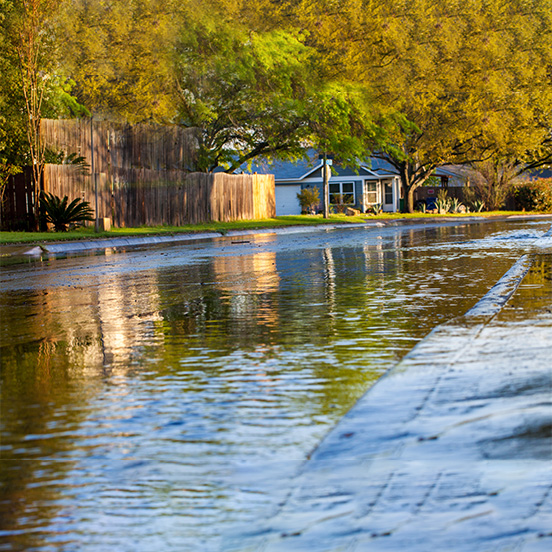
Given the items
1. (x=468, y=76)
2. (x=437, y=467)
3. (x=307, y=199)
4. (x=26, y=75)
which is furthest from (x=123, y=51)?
(x=437, y=467)

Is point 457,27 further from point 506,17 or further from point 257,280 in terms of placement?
point 257,280

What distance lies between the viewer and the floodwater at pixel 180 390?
3.56 metres

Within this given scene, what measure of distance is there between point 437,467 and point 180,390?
226 cm

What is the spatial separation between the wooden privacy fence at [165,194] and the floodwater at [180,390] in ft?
62.7

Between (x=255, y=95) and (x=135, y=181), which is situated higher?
(x=255, y=95)

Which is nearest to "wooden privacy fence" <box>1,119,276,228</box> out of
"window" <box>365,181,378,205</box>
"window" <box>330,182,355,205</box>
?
"window" <box>330,182,355,205</box>

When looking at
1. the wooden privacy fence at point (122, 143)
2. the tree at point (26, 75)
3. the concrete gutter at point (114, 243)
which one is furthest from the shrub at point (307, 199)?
the tree at point (26, 75)

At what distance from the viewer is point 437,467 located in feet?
12.7

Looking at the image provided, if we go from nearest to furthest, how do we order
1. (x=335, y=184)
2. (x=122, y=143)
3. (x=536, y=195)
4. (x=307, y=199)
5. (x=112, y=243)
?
(x=112, y=243) → (x=122, y=143) → (x=536, y=195) → (x=307, y=199) → (x=335, y=184)

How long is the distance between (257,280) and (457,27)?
4713 cm

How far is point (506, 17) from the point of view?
5962cm

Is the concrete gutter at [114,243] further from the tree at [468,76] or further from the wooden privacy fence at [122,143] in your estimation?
the tree at [468,76]

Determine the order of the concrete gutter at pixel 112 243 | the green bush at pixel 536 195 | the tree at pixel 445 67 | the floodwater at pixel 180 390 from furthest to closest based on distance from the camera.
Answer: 1. the green bush at pixel 536 195
2. the tree at pixel 445 67
3. the concrete gutter at pixel 112 243
4. the floodwater at pixel 180 390

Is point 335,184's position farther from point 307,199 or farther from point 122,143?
point 122,143
